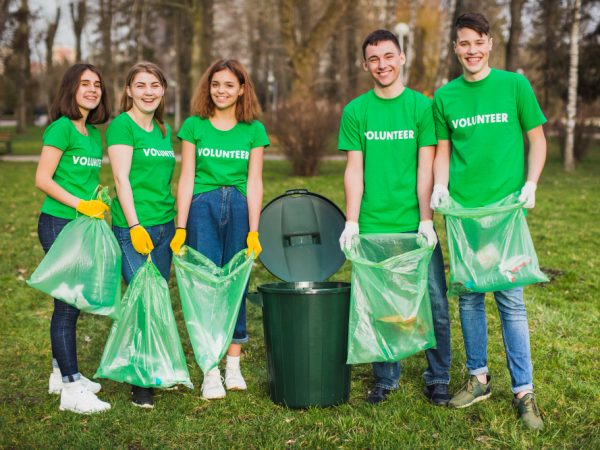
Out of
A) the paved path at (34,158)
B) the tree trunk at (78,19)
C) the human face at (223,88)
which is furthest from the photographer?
the tree trunk at (78,19)

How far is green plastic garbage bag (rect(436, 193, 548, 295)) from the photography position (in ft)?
9.96

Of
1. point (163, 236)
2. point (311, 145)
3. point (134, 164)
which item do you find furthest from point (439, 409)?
point (311, 145)

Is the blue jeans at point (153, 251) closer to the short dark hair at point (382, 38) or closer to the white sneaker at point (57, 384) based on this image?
the white sneaker at point (57, 384)

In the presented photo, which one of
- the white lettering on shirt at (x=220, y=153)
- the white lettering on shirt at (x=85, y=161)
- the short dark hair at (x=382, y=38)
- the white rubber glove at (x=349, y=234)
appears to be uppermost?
the short dark hair at (x=382, y=38)

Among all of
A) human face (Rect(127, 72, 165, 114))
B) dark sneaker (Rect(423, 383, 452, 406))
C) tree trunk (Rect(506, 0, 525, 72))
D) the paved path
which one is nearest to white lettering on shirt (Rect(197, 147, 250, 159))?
human face (Rect(127, 72, 165, 114))

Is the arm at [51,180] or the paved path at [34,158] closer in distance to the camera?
the arm at [51,180]

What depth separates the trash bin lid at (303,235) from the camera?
374 cm

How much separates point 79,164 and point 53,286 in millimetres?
633

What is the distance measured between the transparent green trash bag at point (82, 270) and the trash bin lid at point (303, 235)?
2.89 ft

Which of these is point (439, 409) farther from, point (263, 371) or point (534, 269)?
point (263, 371)

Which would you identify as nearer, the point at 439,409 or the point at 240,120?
the point at 439,409

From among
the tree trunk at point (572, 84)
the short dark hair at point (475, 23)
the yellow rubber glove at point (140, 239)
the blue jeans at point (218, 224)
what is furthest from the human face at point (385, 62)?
the tree trunk at point (572, 84)

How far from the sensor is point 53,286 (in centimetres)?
322

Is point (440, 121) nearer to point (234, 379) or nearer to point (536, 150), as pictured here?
point (536, 150)
